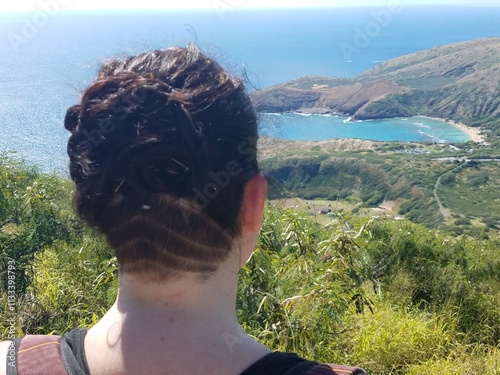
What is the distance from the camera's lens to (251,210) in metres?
0.78

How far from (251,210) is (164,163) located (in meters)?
0.16

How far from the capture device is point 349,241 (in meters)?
2.87

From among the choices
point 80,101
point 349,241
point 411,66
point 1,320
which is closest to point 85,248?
point 1,320

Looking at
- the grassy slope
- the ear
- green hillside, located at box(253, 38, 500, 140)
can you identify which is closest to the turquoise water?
green hillside, located at box(253, 38, 500, 140)

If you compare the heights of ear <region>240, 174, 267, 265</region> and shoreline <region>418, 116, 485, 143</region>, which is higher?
ear <region>240, 174, 267, 265</region>

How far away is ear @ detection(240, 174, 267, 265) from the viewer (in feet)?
2.55

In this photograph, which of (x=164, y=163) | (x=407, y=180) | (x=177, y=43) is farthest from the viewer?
(x=407, y=180)

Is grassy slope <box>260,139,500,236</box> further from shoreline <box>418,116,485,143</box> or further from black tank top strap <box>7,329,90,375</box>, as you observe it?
black tank top strap <box>7,329,90,375</box>

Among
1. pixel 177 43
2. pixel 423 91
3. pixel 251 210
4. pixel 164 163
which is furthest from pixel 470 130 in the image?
pixel 164 163

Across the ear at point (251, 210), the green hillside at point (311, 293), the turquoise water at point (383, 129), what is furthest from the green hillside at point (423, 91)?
the ear at point (251, 210)

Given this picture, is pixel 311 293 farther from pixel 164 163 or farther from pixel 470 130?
pixel 470 130

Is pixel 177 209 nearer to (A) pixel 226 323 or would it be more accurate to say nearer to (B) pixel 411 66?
(A) pixel 226 323

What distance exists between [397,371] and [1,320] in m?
2.08

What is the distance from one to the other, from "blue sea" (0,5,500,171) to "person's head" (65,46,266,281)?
136mm
